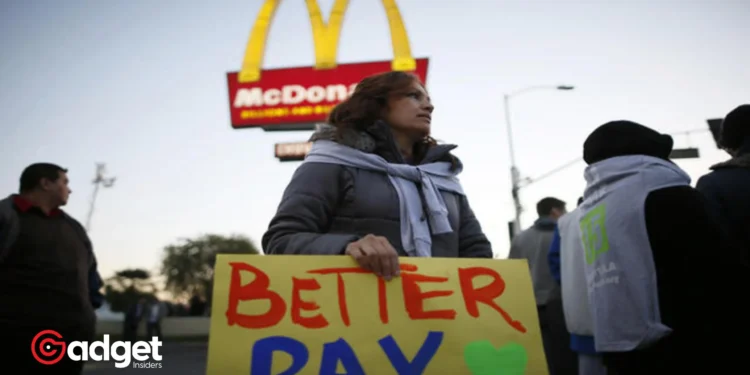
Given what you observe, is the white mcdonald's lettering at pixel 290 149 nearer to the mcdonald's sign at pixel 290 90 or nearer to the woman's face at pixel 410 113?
the mcdonald's sign at pixel 290 90

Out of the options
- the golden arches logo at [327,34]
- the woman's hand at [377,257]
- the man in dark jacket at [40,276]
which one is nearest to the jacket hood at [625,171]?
the woman's hand at [377,257]

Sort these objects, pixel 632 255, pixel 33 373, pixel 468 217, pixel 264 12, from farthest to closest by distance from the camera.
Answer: pixel 264 12 < pixel 33 373 < pixel 468 217 < pixel 632 255

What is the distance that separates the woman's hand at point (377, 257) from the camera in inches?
50.3

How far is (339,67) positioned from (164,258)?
38.0 meters

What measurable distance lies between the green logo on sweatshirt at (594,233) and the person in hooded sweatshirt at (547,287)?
146 centimetres

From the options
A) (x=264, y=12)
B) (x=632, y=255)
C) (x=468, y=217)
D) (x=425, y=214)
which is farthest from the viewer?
(x=264, y=12)

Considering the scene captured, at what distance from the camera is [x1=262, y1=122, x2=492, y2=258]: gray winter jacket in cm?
149

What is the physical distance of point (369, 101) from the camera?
6.16 feet

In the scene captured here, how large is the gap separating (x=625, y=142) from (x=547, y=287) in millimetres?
2465

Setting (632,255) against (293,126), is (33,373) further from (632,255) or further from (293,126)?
(293,126)

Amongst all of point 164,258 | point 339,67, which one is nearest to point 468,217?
point 339,67

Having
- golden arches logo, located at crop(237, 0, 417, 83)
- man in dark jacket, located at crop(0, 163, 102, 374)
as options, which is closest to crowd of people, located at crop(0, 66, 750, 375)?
man in dark jacket, located at crop(0, 163, 102, 374)

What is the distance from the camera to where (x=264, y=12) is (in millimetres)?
16297

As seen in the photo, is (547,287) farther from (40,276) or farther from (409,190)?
(40,276)
